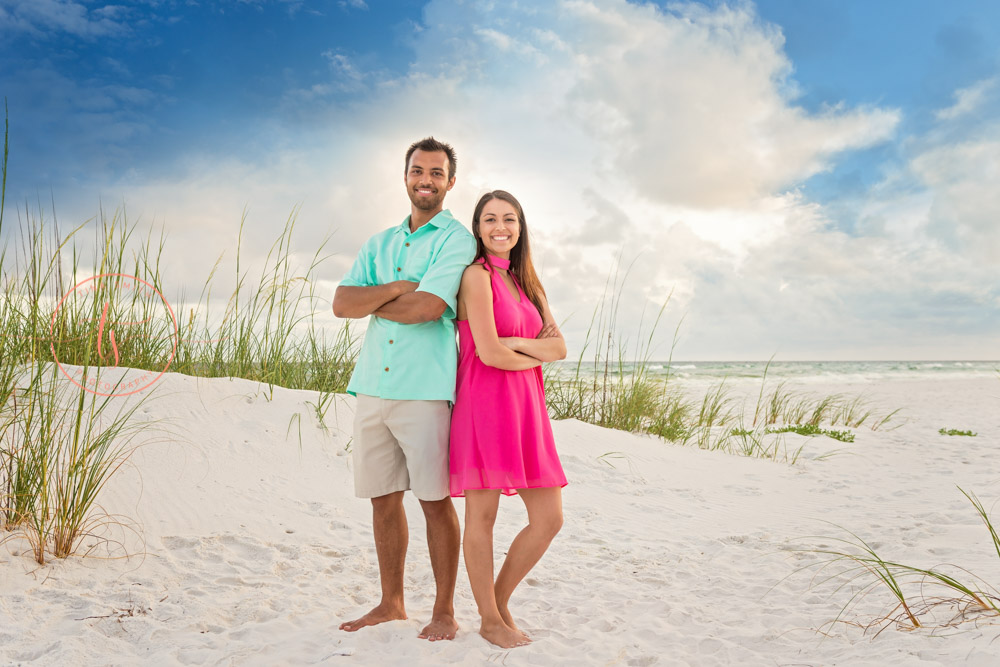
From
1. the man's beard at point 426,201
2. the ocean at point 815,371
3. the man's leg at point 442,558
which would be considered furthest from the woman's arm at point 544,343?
the ocean at point 815,371

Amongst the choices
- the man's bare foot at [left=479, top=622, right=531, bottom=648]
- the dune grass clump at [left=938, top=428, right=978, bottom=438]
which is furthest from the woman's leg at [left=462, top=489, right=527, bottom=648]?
the dune grass clump at [left=938, top=428, right=978, bottom=438]

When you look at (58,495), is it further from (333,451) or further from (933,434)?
(933,434)

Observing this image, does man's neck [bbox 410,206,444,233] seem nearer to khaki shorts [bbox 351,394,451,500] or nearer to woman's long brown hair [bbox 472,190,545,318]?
woman's long brown hair [bbox 472,190,545,318]

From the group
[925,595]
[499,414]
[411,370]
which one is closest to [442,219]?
[411,370]

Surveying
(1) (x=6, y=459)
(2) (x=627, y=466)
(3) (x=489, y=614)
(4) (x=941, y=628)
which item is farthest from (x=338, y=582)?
(2) (x=627, y=466)

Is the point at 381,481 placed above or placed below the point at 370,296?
below

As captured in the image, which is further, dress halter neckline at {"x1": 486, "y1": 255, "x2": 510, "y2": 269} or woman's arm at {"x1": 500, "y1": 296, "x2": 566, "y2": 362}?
dress halter neckline at {"x1": 486, "y1": 255, "x2": 510, "y2": 269}

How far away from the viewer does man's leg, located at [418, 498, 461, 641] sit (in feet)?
9.66

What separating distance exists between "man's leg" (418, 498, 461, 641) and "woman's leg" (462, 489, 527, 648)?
164 mm

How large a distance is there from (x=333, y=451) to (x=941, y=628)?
4392mm

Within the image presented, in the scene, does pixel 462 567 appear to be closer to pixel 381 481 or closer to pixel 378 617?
A: pixel 378 617

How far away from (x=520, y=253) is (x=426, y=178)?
21.5 inches

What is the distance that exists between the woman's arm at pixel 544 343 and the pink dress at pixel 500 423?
7 cm

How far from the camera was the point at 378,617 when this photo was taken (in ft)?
10.3
